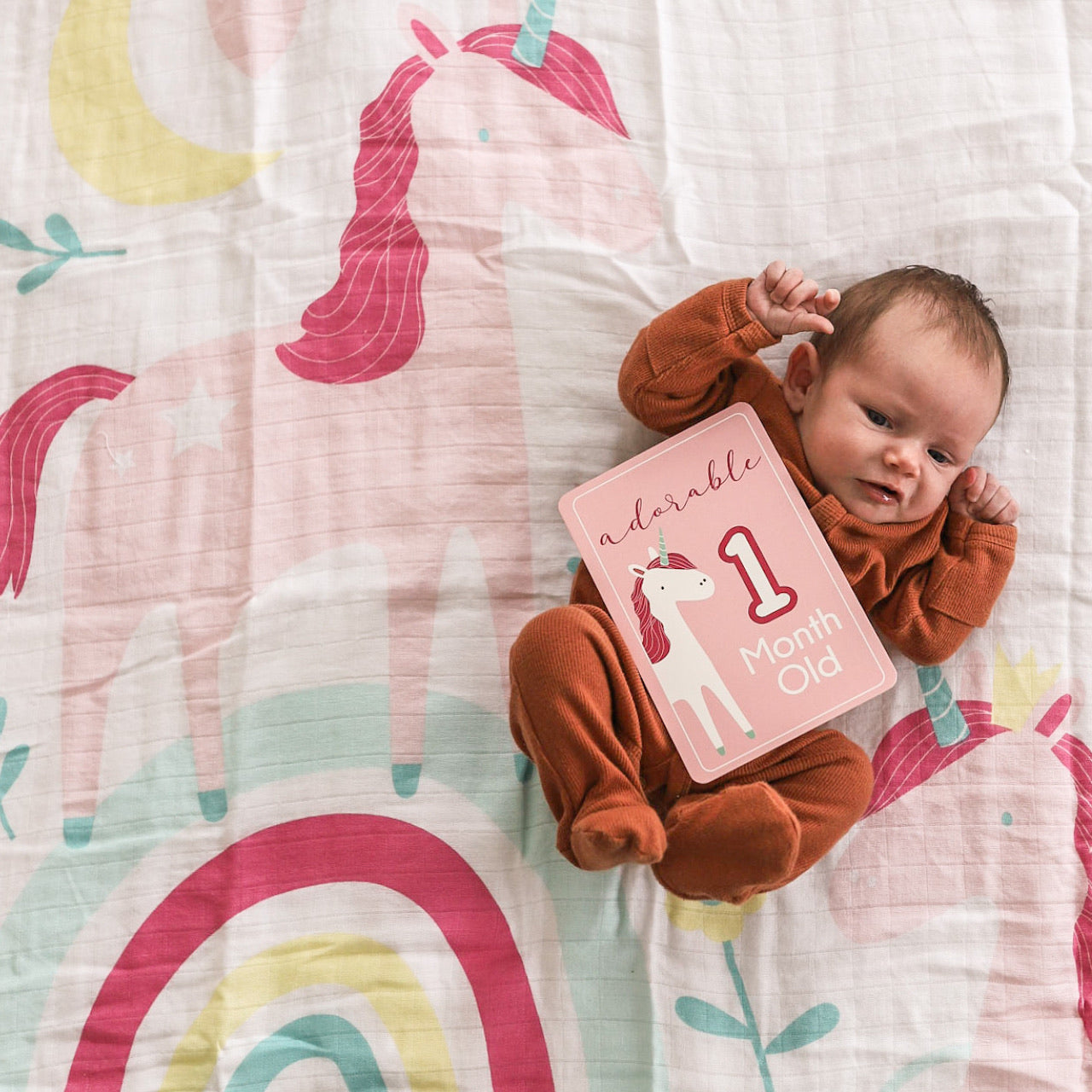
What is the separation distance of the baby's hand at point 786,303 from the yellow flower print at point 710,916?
1.68ft

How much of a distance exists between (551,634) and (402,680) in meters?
0.18

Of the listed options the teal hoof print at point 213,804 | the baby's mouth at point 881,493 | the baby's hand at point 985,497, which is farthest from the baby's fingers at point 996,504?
the teal hoof print at point 213,804

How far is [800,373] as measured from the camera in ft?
3.17

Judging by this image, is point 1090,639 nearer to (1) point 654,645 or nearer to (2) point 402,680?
(1) point 654,645

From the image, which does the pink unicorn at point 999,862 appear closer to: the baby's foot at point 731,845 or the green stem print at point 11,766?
the baby's foot at point 731,845

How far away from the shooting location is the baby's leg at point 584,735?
0.82 m

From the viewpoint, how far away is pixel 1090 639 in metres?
0.97

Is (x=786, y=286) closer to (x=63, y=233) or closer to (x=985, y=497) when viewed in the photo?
(x=985, y=497)

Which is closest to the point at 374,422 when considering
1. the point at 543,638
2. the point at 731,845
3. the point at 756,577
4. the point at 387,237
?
the point at 387,237

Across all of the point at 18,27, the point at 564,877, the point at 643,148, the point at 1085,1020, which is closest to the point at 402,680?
the point at 564,877

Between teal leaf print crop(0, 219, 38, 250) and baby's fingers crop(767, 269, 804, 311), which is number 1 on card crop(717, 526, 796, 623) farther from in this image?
teal leaf print crop(0, 219, 38, 250)

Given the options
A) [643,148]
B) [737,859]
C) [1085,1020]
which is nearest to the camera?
[737,859]

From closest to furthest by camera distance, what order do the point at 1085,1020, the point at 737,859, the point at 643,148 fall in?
the point at 737,859, the point at 1085,1020, the point at 643,148

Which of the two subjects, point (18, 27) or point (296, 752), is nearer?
point (296, 752)
